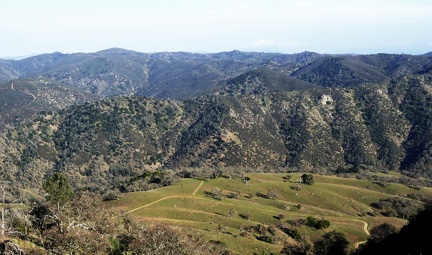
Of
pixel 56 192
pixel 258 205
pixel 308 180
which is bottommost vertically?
pixel 258 205

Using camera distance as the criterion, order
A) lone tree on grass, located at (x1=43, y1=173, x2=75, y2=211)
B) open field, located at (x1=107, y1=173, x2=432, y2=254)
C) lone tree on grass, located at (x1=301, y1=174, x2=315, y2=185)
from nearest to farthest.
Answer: lone tree on grass, located at (x1=43, y1=173, x2=75, y2=211) → open field, located at (x1=107, y1=173, x2=432, y2=254) → lone tree on grass, located at (x1=301, y1=174, x2=315, y2=185)

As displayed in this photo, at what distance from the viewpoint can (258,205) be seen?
94.4 metres

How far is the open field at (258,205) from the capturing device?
233ft

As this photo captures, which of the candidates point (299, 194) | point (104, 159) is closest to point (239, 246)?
point (299, 194)

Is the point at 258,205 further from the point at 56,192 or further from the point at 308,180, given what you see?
the point at 56,192

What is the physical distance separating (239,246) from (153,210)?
25.4m

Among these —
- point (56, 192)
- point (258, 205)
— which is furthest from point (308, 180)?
point (56, 192)

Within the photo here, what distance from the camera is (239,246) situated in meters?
61.4

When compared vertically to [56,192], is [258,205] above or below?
below

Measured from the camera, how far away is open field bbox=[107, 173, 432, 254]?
233 ft

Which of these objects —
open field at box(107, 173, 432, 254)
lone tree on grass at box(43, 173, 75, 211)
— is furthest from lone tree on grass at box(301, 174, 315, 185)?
lone tree on grass at box(43, 173, 75, 211)

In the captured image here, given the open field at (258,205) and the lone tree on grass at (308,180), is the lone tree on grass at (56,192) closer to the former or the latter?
the open field at (258,205)

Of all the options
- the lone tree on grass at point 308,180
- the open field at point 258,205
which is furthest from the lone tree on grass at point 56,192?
the lone tree on grass at point 308,180

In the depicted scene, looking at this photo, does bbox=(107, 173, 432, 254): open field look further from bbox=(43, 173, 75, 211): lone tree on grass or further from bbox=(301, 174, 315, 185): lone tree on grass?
bbox=(43, 173, 75, 211): lone tree on grass
